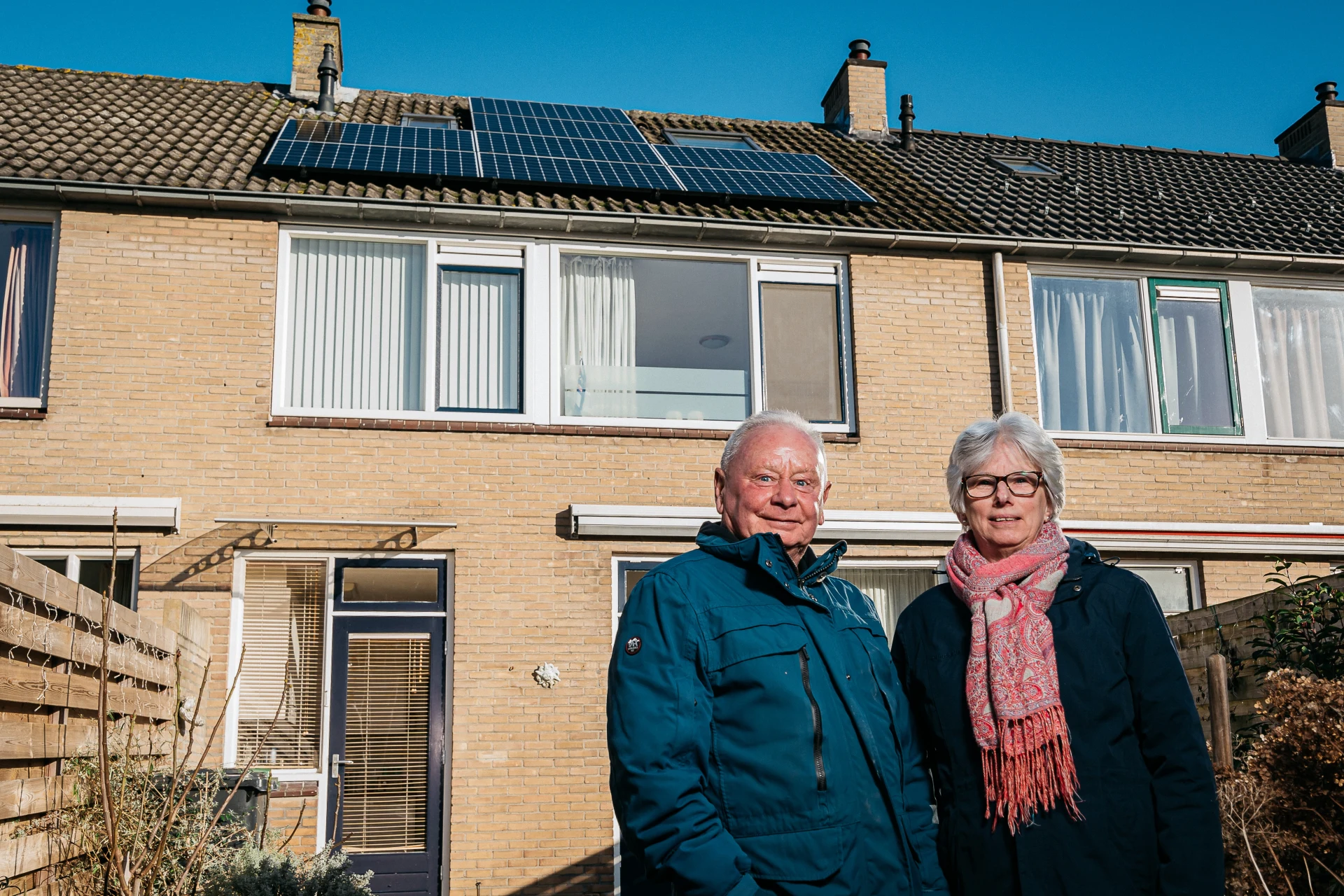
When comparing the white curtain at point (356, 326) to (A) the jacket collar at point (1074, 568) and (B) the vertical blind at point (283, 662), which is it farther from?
(A) the jacket collar at point (1074, 568)

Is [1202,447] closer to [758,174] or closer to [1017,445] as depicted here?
[758,174]

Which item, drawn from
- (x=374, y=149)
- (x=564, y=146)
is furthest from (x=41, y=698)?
(x=564, y=146)

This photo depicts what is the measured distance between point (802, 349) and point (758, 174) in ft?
6.94

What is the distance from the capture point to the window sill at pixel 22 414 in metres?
9.19

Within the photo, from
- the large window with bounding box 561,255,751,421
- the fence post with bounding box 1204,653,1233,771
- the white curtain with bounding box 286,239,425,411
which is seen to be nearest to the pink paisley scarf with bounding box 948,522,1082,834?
the fence post with bounding box 1204,653,1233,771

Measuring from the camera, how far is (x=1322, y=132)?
55.6ft

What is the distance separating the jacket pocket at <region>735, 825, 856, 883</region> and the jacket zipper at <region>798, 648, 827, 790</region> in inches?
4.6

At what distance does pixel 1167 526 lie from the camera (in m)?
10.6

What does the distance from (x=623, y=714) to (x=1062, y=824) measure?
1129mm

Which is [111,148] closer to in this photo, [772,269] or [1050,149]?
[772,269]

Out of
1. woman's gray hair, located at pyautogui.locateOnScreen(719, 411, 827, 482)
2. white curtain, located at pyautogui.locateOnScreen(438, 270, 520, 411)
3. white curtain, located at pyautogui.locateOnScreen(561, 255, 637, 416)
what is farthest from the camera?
white curtain, located at pyautogui.locateOnScreen(561, 255, 637, 416)

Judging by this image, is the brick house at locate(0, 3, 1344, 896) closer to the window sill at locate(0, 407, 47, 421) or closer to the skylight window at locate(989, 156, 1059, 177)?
the window sill at locate(0, 407, 47, 421)

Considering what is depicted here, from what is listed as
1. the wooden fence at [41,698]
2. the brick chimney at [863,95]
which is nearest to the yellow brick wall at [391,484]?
the wooden fence at [41,698]

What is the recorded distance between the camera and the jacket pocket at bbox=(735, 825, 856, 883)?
8.79 ft
